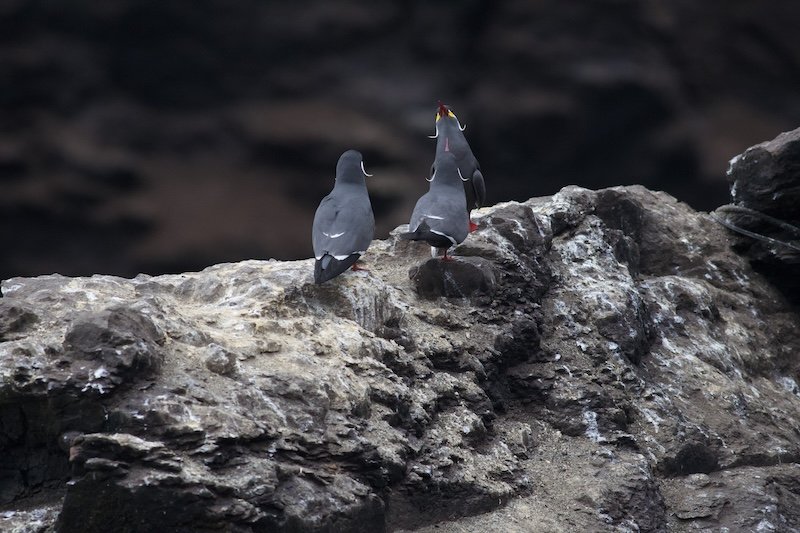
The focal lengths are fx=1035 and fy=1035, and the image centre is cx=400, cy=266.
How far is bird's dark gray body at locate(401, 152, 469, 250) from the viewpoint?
6.63m

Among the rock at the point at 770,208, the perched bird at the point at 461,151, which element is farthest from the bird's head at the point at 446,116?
the rock at the point at 770,208

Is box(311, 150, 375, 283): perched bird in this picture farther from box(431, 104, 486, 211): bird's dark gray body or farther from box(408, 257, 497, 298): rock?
box(431, 104, 486, 211): bird's dark gray body

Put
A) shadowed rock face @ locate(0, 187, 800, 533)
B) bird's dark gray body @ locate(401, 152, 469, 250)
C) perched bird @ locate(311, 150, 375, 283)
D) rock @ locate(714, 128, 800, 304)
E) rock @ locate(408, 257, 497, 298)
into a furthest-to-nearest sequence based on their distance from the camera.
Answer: rock @ locate(714, 128, 800, 304), rock @ locate(408, 257, 497, 298), bird's dark gray body @ locate(401, 152, 469, 250), perched bird @ locate(311, 150, 375, 283), shadowed rock face @ locate(0, 187, 800, 533)

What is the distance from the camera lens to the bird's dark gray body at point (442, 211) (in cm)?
663

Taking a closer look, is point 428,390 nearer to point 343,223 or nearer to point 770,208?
point 343,223

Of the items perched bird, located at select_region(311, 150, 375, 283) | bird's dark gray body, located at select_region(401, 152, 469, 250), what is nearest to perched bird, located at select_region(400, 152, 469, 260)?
bird's dark gray body, located at select_region(401, 152, 469, 250)

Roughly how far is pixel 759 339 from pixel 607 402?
2304 millimetres

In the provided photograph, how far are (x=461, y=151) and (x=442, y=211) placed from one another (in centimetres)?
129

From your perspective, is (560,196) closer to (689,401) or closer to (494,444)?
(689,401)

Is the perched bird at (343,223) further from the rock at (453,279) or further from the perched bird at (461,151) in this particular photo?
the perched bird at (461,151)

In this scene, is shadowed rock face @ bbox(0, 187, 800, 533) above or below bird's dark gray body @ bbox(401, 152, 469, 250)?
below

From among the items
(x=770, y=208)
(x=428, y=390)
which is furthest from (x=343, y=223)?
(x=770, y=208)

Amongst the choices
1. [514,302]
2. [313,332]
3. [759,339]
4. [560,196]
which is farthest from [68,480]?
[759,339]

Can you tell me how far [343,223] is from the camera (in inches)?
260
